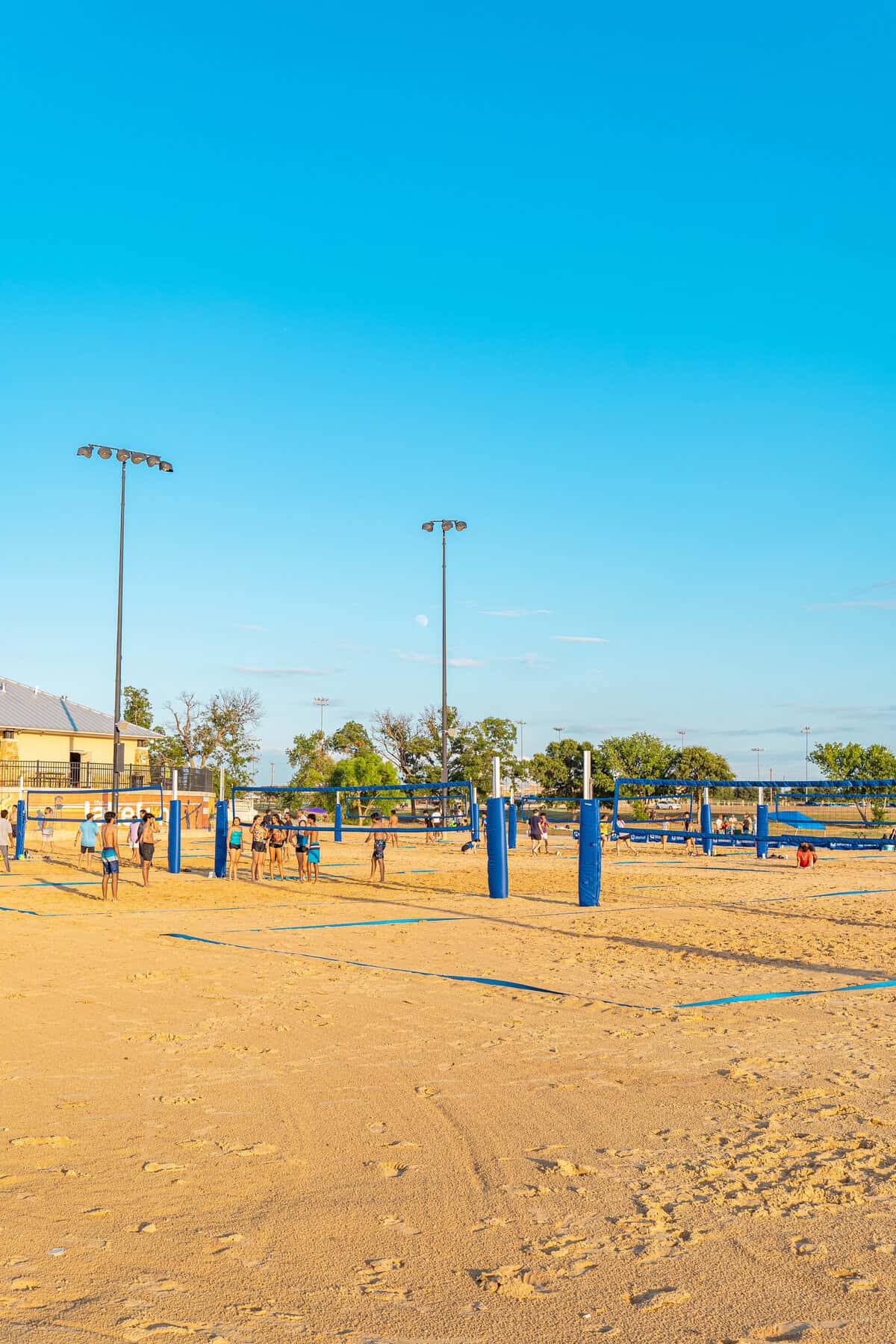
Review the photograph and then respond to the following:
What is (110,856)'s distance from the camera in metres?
15.7

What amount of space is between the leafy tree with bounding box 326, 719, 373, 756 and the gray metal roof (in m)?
27.9

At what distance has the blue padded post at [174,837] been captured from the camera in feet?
69.0

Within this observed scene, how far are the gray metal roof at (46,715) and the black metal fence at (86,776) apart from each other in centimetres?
163

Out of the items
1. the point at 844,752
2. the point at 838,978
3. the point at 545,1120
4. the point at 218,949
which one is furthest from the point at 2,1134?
the point at 844,752

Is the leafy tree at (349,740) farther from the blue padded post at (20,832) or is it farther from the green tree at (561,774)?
the blue padded post at (20,832)

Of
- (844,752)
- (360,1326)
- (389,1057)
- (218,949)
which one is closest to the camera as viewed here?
(360,1326)

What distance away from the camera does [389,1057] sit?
6.25 m

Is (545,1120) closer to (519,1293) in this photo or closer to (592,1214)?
(592,1214)

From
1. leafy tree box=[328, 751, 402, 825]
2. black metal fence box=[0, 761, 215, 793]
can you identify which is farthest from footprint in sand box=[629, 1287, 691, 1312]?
leafy tree box=[328, 751, 402, 825]

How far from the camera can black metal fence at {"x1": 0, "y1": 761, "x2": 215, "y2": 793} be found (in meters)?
42.3

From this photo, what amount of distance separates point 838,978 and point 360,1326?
682 centimetres

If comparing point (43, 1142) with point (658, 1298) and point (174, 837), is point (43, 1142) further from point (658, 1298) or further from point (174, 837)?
point (174, 837)

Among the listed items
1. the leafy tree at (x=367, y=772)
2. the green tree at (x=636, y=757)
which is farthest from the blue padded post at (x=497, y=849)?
the green tree at (x=636, y=757)

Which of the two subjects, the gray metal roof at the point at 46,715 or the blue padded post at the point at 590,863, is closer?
the blue padded post at the point at 590,863
